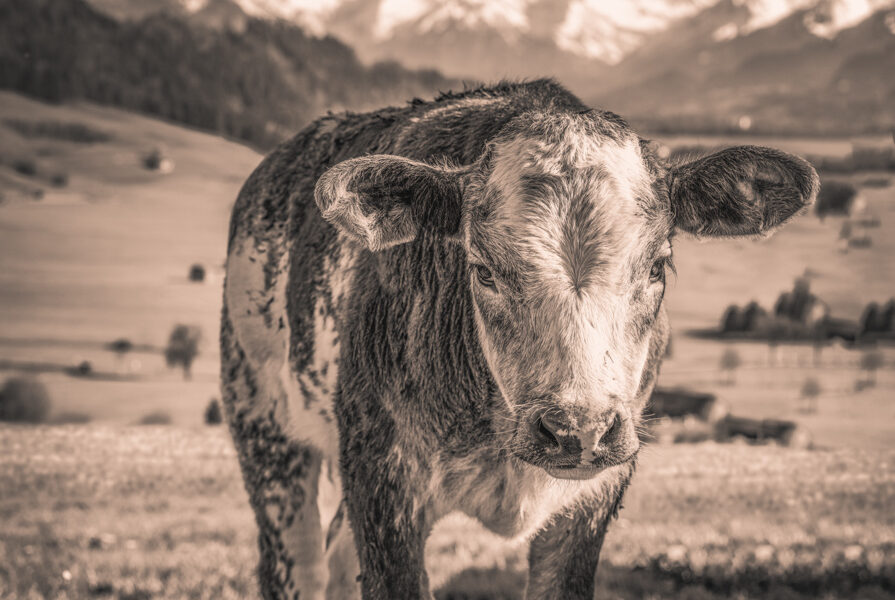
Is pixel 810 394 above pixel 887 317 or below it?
below

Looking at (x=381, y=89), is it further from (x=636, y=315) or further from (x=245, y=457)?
(x=636, y=315)

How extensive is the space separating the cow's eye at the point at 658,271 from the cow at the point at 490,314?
0.04 feet

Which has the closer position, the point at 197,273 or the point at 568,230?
the point at 568,230

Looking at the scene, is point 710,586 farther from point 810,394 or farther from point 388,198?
point 810,394

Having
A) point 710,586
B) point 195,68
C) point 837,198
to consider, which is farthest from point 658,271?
point 195,68

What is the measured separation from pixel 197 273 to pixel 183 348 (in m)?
1.50

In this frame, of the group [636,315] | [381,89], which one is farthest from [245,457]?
[381,89]

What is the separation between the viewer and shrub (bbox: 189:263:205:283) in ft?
51.1

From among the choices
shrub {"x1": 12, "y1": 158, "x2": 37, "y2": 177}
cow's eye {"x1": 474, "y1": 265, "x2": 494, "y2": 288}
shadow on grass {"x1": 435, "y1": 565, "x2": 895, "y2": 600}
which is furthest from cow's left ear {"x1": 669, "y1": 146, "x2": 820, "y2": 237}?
shrub {"x1": 12, "y1": 158, "x2": 37, "y2": 177}

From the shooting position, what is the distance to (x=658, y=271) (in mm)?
3180

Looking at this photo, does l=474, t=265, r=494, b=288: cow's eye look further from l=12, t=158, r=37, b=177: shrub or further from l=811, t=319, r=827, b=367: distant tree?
l=12, t=158, r=37, b=177: shrub

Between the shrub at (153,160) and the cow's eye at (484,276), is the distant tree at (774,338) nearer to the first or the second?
the shrub at (153,160)

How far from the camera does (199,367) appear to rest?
48.6 feet

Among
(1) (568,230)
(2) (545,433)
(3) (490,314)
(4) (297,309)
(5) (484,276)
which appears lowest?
(2) (545,433)
